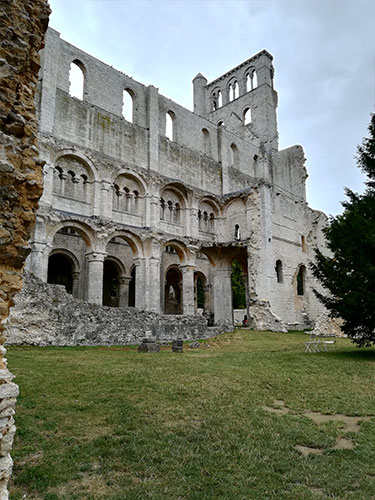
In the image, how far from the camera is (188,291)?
24.4m

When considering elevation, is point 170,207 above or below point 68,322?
above

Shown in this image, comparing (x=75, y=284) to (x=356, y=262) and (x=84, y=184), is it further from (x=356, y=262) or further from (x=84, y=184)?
(x=356, y=262)

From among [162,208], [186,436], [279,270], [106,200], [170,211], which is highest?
[162,208]

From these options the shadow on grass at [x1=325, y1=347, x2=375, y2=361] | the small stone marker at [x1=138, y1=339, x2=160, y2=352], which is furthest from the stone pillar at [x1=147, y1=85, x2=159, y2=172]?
the shadow on grass at [x1=325, y1=347, x2=375, y2=361]

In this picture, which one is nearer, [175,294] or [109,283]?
[109,283]

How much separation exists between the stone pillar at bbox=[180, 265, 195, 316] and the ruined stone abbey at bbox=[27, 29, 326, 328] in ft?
0.22

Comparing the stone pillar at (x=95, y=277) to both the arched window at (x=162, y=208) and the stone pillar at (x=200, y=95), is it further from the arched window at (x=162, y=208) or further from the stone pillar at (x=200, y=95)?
the stone pillar at (x=200, y=95)

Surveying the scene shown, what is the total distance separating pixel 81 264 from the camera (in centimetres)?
2477

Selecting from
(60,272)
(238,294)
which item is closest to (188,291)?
(60,272)

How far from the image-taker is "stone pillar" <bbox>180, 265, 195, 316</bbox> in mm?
23797

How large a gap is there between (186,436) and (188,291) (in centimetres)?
2001

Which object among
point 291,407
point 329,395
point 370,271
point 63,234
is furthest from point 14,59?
point 63,234

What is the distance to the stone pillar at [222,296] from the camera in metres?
26.2

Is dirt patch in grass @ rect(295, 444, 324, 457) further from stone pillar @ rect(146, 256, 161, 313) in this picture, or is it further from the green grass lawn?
stone pillar @ rect(146, 256, 161, 313)
